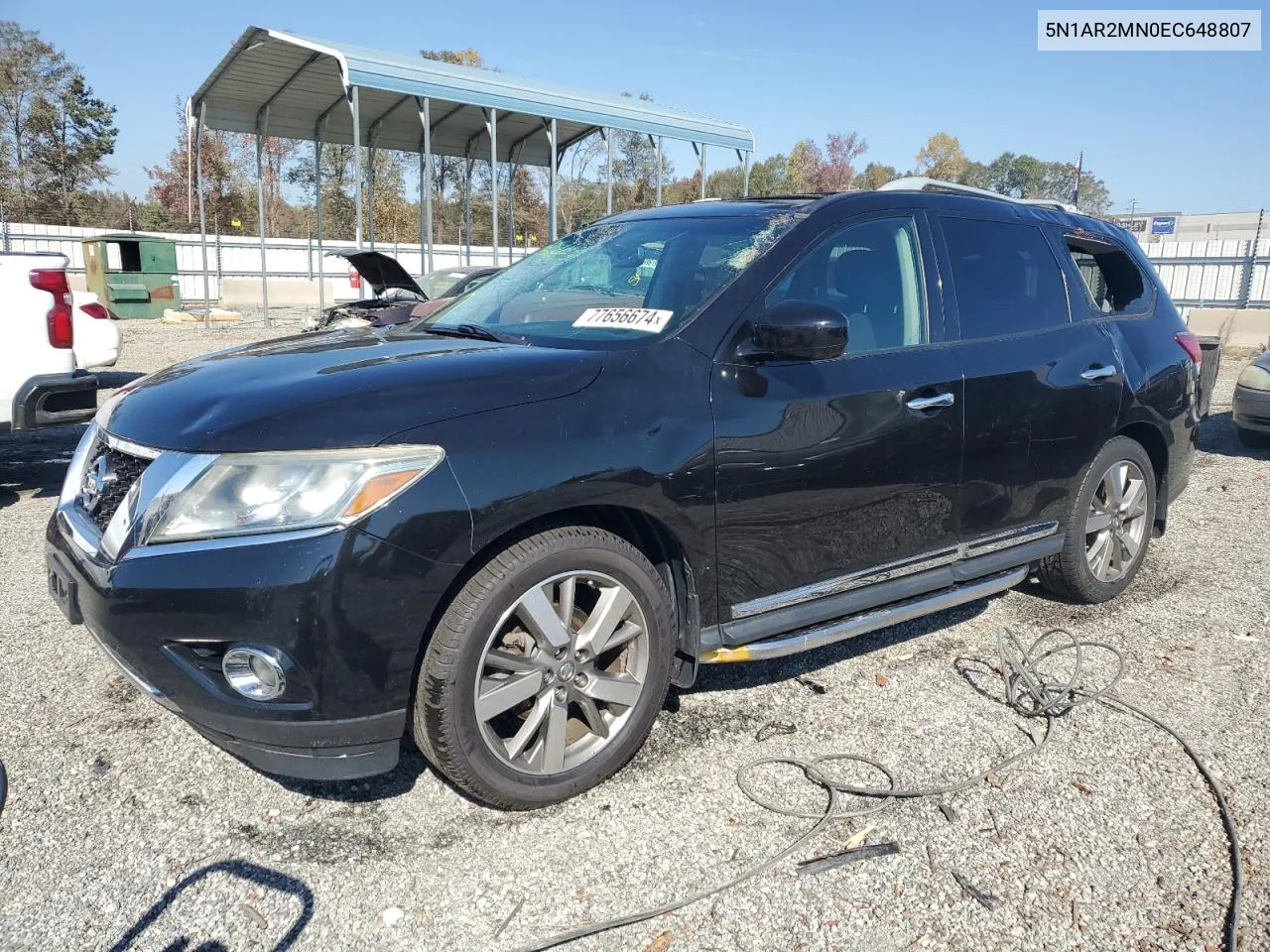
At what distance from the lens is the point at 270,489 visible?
2279 millimetres

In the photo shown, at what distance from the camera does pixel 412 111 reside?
18516mm

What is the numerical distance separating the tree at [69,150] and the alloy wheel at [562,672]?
44.7m

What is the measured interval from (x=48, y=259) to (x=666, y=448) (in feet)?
15.0

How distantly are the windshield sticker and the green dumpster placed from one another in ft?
70.2

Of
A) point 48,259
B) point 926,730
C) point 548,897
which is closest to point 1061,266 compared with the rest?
point 926,730

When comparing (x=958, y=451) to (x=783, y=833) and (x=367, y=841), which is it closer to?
(x=783, y=833)

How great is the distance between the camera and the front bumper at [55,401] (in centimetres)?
532

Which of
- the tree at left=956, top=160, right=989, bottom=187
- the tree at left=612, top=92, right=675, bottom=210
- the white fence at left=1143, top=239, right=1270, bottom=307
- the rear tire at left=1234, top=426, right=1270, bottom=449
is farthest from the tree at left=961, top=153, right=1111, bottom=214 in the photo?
the rear tire at left=1234, top=426, right=1270, bottom=449

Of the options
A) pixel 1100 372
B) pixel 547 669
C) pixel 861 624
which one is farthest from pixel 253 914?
pixel 1100 372

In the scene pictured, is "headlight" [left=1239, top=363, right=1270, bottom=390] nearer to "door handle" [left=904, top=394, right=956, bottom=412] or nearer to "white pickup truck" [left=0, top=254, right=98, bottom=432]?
"door handle" [left=904, top=394, right=956, bottom=412]

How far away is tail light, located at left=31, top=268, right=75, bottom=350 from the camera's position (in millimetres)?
5359

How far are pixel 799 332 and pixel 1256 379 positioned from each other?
23.6 feet

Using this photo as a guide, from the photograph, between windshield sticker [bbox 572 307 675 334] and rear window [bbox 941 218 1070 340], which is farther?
rear window [bbox 941 218 1070 340]

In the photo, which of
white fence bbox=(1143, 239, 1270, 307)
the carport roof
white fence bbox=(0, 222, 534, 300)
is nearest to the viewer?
the carport roof
